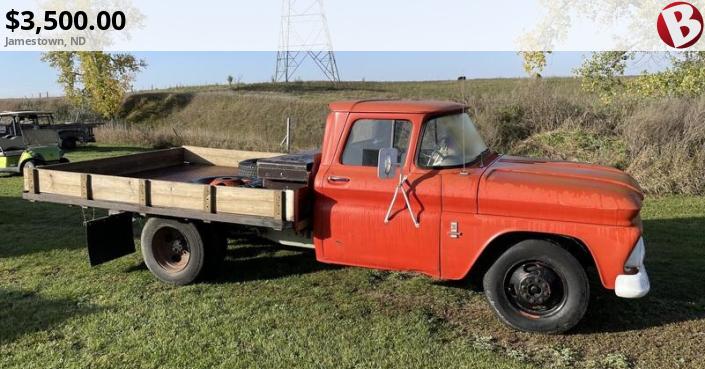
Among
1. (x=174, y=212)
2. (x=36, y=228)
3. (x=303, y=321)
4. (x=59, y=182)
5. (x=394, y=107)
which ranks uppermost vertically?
(x=394, y=107)

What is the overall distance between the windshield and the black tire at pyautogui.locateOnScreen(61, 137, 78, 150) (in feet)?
66.2

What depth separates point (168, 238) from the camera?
6160 mm

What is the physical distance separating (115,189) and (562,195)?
173 inches

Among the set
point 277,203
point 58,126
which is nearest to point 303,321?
point 277,203

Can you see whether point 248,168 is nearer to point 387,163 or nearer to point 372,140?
point 372,140

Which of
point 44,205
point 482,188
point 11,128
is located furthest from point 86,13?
point 482,188

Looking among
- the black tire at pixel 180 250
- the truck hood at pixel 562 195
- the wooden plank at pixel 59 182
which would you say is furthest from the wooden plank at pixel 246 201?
the truck hood at pixel 562 195

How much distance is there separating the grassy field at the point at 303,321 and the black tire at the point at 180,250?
0.16 m

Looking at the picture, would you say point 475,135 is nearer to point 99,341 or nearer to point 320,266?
point 320,266

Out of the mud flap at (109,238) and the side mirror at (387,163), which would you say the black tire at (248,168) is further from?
the side mirror at (387,163)

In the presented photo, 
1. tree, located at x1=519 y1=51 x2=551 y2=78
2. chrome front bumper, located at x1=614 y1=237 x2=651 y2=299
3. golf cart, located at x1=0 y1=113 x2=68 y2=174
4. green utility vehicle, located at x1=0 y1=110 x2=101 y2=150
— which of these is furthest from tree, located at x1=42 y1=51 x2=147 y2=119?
chrome front bumper, located at x1=614 y1=237 x2=651 y2=299

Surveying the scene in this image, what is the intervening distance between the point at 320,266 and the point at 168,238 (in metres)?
1.73

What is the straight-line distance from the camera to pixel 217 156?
837 cm

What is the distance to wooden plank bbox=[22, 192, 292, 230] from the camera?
5.20 metres
